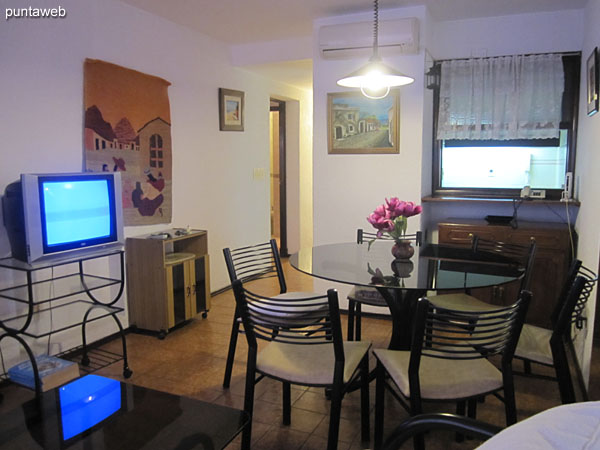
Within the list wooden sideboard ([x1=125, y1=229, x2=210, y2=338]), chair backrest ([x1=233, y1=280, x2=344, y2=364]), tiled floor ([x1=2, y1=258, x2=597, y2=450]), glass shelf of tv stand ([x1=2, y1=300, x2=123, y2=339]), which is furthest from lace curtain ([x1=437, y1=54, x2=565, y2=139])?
glass shelf of tv stand ([x1=2, y1=300, x2=123, y2=339])

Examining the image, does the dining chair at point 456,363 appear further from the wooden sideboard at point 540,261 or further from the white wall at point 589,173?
the wooden sideboard at point 540,261

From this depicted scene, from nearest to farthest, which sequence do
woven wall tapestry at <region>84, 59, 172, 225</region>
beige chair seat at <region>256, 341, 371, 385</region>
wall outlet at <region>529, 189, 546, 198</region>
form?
beige chair seat at <region>256, 341, 371, 385</region> → woven wall tapestry at <region>84, 59, 172, 225</region> → wall outlet at <region>529, 189, 546, 198</region>

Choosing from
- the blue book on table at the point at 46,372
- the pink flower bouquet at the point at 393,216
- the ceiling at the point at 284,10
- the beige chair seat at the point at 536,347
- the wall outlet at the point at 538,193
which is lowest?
the blue book on table at the point at 46,372

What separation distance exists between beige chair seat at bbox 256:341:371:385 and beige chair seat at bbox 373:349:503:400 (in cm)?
15

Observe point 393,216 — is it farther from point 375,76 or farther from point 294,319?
point 294,319

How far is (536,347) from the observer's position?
7.15ft

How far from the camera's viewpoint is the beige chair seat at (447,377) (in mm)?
1801

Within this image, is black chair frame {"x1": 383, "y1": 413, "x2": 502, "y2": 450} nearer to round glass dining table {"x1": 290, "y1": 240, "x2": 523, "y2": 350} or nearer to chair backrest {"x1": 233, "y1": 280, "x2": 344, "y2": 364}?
chair backrest {"x1": 233, "y1": 280, "x2": 344, "y2": 364}

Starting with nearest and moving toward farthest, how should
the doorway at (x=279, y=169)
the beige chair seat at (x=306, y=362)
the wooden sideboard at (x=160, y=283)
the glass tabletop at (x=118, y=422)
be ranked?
the glass tabletop at (x=118, y=422) < the beige chair seat at (x=306, y=362) < the wooden sideboard at (x=160, y=283) < the doorway at (x=279, y=169)

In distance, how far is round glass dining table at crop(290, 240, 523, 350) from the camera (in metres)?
2.16

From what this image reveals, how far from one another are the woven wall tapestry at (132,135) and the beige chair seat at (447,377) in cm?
229

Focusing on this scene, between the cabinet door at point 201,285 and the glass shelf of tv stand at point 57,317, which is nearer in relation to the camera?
the glass shelf of tv stand at point 57,317

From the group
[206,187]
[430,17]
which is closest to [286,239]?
[206,187]

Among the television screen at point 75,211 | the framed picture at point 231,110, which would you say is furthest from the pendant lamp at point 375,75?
the framed picture at point 231,110
